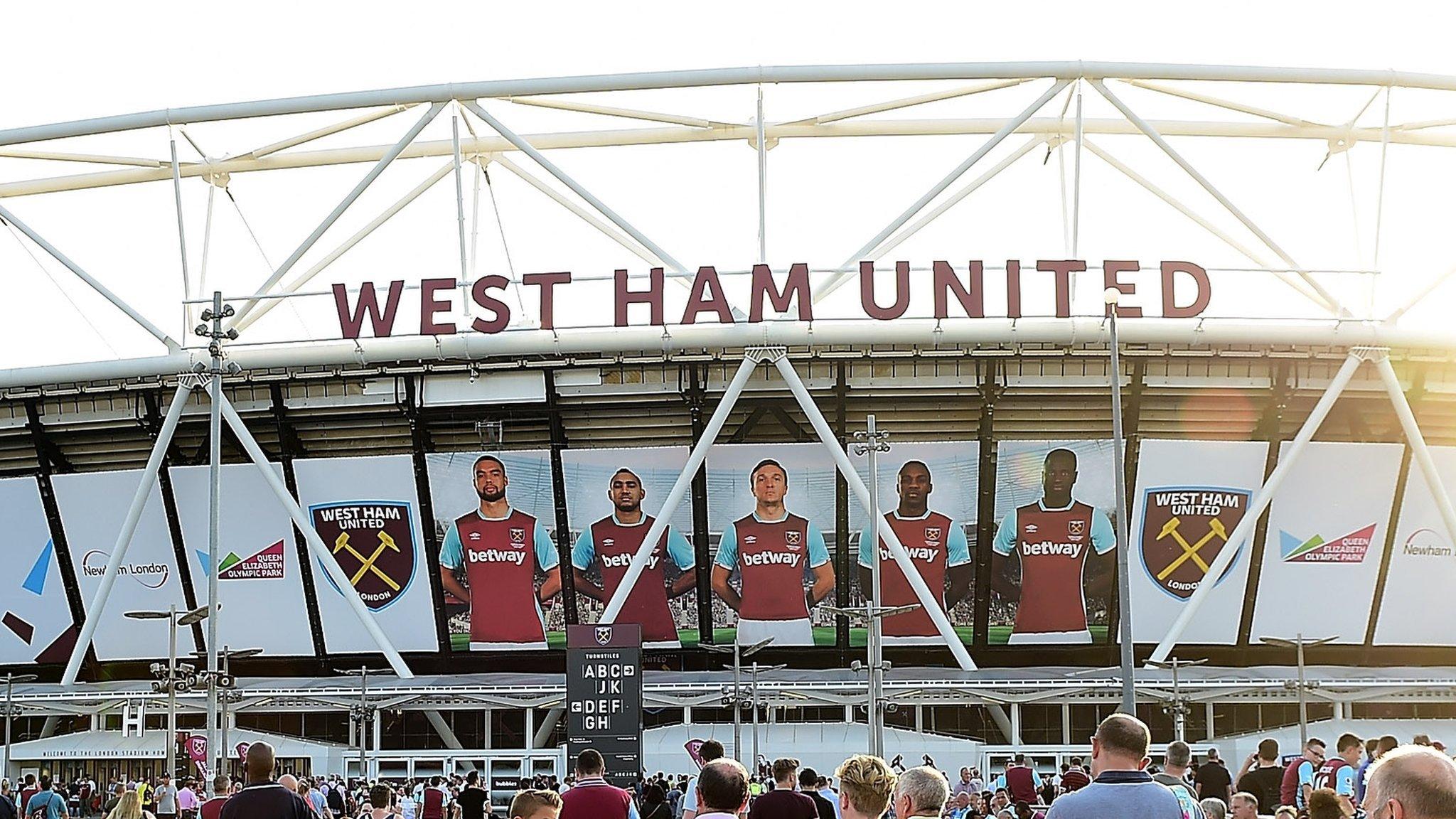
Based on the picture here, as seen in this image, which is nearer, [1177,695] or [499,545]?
[1177,695]

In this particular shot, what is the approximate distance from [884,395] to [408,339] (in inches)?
497

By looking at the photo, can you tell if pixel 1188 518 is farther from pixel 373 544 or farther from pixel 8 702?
pixel 8 702

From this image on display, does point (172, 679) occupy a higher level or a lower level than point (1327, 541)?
lower

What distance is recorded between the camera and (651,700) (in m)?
45.6

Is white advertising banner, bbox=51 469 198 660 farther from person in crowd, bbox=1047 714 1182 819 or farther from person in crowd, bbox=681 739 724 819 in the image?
person in crowd, bbox=1047 714 1182 819

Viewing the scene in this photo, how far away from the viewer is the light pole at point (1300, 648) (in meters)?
37.2

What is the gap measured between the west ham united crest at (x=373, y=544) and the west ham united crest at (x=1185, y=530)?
20.5 meters

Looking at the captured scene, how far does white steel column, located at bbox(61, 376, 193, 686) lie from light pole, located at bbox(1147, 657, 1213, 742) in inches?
1028

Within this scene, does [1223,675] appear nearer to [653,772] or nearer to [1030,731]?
[1030,731]

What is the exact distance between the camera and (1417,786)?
16.6 ft

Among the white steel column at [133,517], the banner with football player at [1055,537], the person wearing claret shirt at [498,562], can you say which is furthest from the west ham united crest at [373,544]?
the banner with football player at [1055,537]

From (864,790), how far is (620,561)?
3754 centimetres

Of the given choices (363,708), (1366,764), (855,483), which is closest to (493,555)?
(363,708)

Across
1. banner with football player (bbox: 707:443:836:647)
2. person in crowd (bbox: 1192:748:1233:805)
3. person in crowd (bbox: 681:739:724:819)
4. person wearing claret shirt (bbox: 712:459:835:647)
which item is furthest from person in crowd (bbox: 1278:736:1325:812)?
person wearing claret shirt (bbox: 712:459:835:647)
